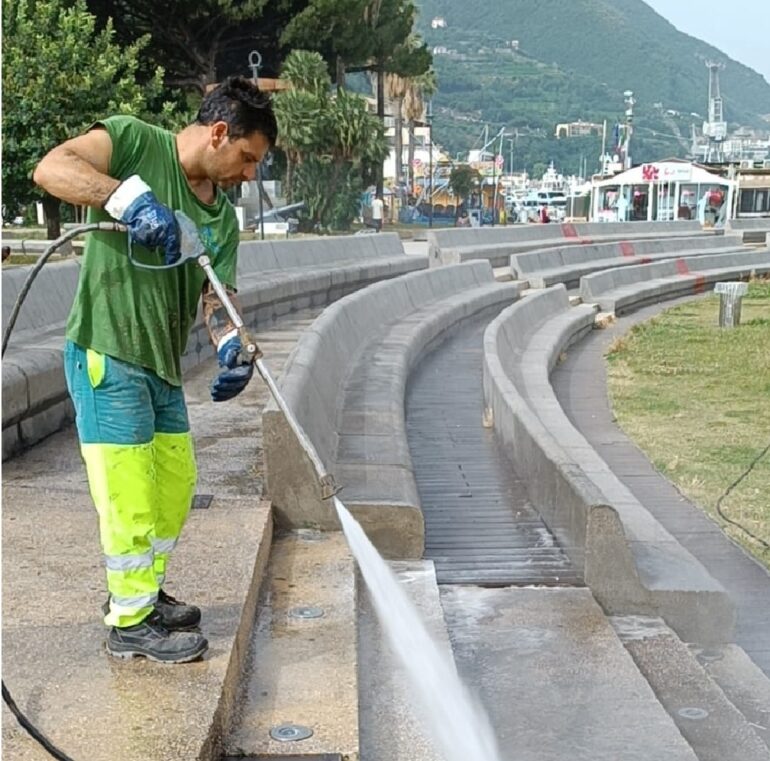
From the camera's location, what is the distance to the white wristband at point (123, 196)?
133 inches

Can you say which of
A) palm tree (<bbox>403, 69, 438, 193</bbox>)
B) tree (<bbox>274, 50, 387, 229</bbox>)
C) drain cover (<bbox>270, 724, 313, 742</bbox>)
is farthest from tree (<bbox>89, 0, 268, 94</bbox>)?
drain cover (<bbox>270, 724, 313, 742</bbox>)

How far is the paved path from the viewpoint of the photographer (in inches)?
248

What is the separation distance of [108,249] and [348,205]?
46.6 metres

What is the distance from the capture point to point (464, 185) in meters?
91.4

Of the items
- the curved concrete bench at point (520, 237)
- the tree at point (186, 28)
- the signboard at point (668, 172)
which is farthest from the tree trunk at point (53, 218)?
the signboard at point (668, 172)

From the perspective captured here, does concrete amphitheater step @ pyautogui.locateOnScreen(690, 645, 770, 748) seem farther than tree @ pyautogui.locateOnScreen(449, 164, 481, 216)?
No

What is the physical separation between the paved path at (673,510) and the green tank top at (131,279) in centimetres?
348

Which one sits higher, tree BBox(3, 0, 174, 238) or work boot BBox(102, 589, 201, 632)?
tree BBox(3, 0, 174, 238)

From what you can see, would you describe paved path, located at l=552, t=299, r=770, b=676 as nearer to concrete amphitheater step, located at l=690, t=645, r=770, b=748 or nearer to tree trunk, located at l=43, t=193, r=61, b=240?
concrete amphitheater step, located at l=690, t=645, r=770, b=748

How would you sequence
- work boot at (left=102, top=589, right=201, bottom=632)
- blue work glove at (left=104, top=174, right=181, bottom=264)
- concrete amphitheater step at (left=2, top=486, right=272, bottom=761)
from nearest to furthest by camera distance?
concrete amphitheater step at (left=2, top=486, right=272, bottom=761), blue work glove at (left=104, top=174, right=181, bottom=264), work boot at (left=102, top=589, right=201, bottom=632)

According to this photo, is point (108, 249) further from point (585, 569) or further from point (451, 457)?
point (451, 457)

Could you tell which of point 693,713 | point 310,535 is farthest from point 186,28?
point 693,713

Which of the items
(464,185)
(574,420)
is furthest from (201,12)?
(464,185)

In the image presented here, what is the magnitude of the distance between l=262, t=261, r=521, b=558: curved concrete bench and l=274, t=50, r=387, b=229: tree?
33.5 meters
